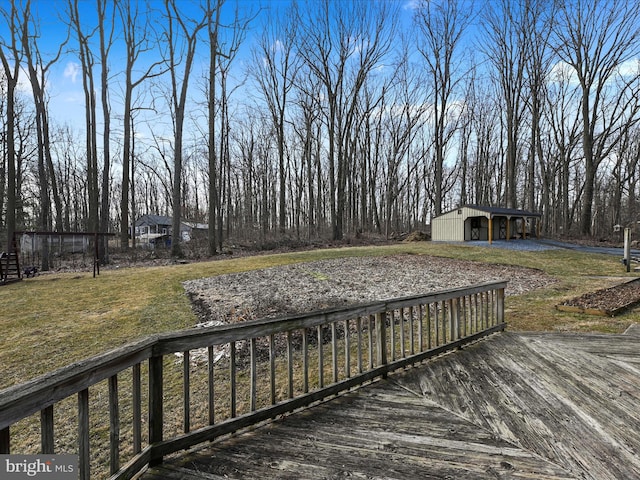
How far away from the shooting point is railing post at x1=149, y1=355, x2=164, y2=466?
6.91ft

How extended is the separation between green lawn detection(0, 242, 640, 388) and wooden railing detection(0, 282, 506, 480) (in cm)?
138

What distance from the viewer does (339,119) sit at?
25.4m

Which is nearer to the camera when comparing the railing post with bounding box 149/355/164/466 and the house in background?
the railing post with bounding box 149/355/164/466

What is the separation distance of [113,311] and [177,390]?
13.5 feet

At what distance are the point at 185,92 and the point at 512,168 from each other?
23.4 m

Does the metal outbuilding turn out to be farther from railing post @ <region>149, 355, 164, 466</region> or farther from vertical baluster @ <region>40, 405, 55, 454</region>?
vertical baluster @ <region>40, 405, 55, 454</region>

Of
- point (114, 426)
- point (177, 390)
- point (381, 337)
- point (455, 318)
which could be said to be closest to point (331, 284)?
point (455, 318)

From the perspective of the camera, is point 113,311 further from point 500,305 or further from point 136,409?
point 500,305

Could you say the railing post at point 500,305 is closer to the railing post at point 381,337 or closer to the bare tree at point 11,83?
the railing post at point 381,337

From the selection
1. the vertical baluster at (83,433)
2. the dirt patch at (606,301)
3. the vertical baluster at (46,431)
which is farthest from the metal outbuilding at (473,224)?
the vertical baluster at (46,431)

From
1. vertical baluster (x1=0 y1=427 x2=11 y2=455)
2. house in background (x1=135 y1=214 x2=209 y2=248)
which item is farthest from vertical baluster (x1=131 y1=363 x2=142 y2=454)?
house in background (x1=135 y1=214 x2=209 y2=248)

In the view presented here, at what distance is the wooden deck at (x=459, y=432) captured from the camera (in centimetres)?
209

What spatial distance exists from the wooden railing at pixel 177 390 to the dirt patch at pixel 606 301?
2.67 meters

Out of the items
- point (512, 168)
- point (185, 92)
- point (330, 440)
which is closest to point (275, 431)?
point (330, 440)
